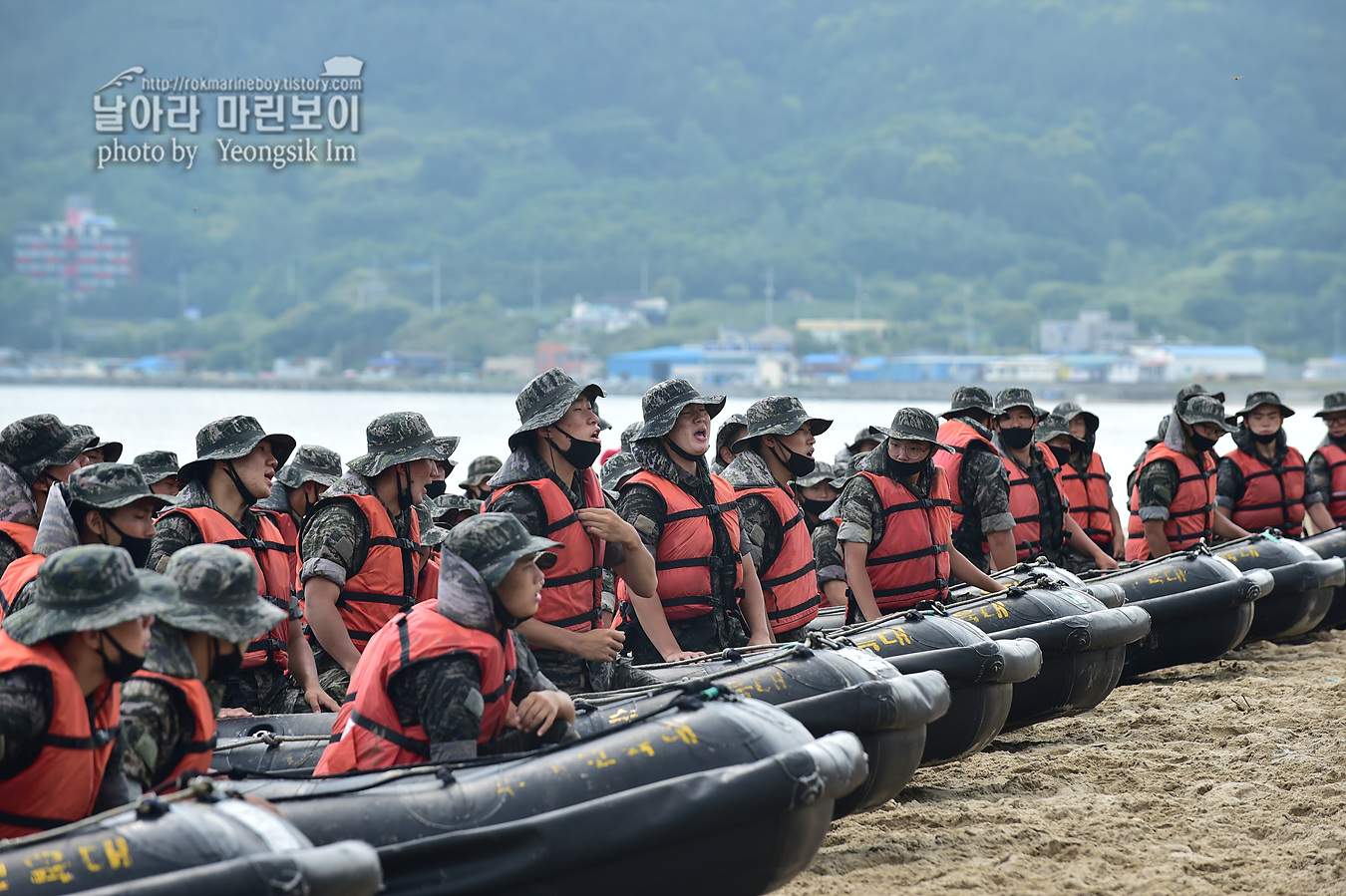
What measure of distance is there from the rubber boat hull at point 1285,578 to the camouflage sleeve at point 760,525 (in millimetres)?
3872

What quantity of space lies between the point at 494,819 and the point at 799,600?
2730 mm

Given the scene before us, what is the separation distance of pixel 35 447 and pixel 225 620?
2.44 meters

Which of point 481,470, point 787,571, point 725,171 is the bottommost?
point 787,571

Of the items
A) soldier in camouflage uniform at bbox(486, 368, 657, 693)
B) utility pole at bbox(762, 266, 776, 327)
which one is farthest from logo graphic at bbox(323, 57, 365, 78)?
utility pole at bbox(762, 266, 776, 327)

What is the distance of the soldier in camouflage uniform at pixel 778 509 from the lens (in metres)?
5.94

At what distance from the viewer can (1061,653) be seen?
21.0 ft

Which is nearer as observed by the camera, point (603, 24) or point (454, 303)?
point (454, 303)

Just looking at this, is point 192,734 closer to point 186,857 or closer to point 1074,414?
point 186,857

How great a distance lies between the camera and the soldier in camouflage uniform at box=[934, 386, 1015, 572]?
7.40m

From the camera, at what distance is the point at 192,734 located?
140 inches

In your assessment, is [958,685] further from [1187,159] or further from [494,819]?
[1187,159]

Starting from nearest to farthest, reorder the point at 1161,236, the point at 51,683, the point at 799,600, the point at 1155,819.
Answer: the point at 51,683 < the point at 1155,819 < the point at 799,600 < the point at 1161,236

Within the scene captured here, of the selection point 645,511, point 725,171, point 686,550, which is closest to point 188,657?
point 645,511

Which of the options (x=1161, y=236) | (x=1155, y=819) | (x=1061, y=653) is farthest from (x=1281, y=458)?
(x=1161, y=236)
